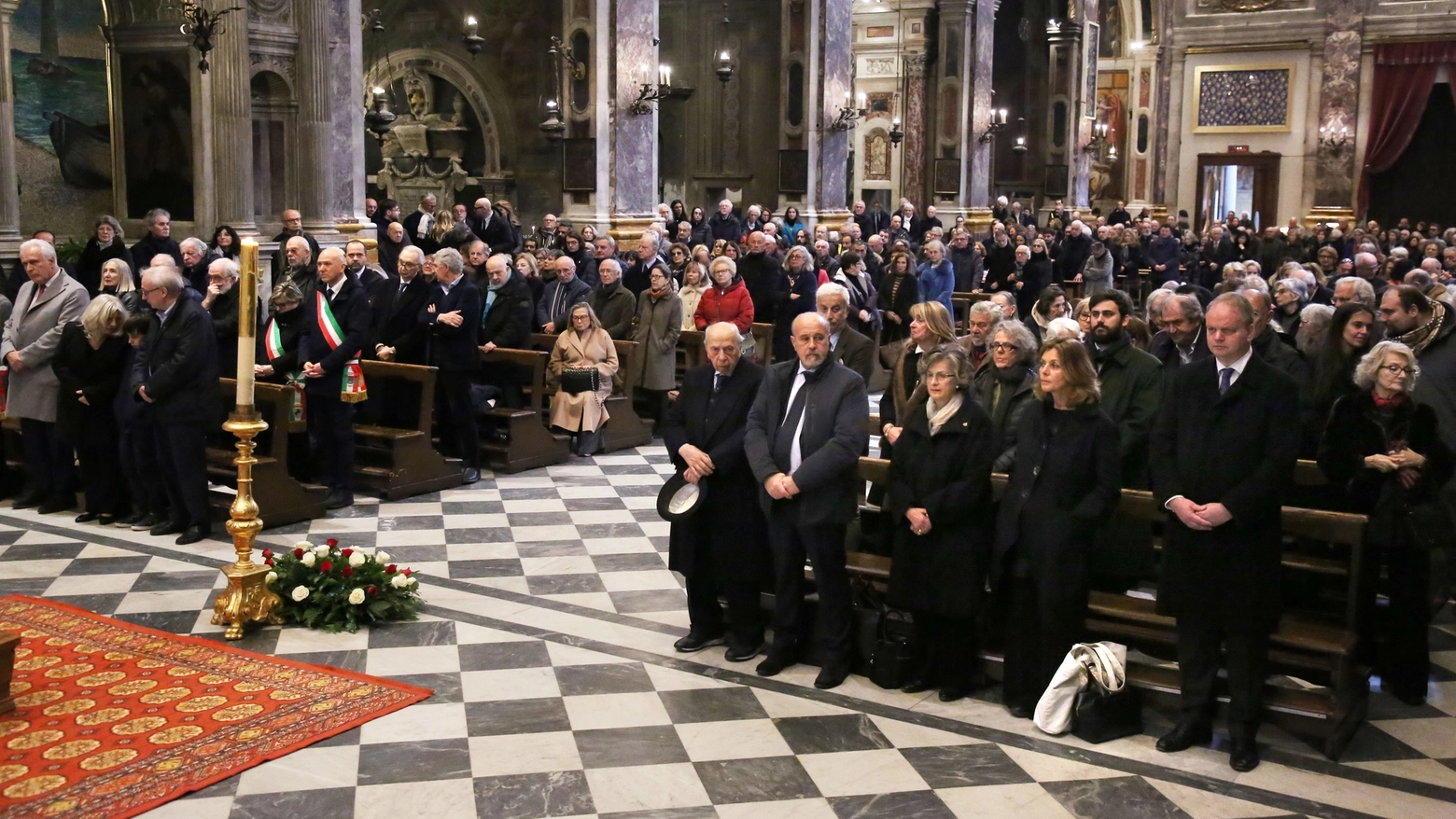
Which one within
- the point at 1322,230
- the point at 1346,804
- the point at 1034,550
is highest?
the point at 1322,230

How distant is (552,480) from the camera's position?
34.3ft

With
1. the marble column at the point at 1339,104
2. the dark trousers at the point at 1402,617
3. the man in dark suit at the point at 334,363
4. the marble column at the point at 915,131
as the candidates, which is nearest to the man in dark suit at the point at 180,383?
the man in dark suit at the point at 334,363

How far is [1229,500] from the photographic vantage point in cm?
527

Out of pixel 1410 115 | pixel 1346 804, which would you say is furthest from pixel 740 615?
pixel 1410 115

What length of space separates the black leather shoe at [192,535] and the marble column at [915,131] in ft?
61.9

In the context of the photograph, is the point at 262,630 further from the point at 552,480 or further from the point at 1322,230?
the point at 1322,230

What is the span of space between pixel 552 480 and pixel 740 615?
4124mm

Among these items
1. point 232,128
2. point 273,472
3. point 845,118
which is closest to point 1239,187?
point 845,118

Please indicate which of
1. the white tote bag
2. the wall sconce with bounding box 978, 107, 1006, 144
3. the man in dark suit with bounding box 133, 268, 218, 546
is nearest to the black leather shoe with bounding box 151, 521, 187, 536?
the man in dark suit with bounding box 133, 268, 218, 546

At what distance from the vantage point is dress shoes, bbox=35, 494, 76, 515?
9172 mm

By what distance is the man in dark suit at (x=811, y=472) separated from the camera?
6055mm

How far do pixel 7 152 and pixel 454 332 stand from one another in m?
5.26

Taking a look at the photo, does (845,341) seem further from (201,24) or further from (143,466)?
(201,24)

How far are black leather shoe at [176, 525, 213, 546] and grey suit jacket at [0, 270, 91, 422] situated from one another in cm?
142
